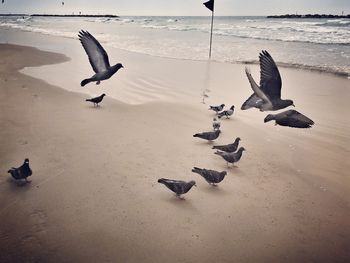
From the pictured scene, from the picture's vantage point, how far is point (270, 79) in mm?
4414

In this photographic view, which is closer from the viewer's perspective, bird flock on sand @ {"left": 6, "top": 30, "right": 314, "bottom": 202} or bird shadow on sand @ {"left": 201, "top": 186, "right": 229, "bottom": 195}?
bird flock on sand @ {"left": 6, "top": 30, "right": 314, "bottom": 202}

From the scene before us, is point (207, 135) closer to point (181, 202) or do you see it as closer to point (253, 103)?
point (253, 103)

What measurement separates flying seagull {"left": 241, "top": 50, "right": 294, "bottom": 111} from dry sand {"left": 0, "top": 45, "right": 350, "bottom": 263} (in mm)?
1167

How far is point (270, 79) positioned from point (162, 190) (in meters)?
2.07

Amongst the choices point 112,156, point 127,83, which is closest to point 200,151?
point 112,156

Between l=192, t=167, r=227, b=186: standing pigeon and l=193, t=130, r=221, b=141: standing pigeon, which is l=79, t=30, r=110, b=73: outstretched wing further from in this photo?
l=192, t=167, r=227, b=186: standing pigeon

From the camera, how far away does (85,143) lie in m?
5.78

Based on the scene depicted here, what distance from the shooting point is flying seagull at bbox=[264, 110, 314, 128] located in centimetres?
411

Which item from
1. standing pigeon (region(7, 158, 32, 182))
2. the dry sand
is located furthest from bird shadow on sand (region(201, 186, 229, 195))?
standing pigeon (region(7, 158, 32, 182))

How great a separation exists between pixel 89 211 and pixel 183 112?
14.0ft

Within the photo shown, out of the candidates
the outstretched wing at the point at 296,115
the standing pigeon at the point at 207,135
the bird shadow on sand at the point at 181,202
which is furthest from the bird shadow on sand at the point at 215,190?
the standing pigeon at the point at 207,135

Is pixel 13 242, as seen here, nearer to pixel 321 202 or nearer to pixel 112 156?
pixel 112 156

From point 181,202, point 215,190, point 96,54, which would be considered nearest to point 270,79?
point 215,190

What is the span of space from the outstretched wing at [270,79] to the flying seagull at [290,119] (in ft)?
0.98
